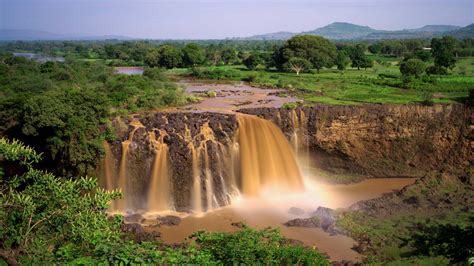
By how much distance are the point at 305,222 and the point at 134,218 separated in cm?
798

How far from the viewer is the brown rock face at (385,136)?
26.2m

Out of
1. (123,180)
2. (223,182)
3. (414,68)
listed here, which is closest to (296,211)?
(223,182)

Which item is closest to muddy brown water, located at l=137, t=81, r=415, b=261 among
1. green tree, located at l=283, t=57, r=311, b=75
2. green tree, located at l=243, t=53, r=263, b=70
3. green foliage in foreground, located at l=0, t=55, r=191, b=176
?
green foliage in foreground, located at l=0, t=55, r=191, b=176

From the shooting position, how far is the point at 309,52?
168 ft

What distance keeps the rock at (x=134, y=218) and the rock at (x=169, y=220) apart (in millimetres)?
893

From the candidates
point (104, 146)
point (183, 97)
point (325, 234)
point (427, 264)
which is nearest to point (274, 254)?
point (427, 264)

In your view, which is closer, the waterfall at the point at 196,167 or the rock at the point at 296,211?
the rock at the point at 296,211

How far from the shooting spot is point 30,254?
23.1 feet

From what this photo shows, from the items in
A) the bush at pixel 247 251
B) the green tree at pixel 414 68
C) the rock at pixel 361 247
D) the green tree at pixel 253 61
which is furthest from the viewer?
the green tree at pixel 253 61

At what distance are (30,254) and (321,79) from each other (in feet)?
125

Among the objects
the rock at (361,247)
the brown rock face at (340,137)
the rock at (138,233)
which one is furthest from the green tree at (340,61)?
the rock at (138,233)

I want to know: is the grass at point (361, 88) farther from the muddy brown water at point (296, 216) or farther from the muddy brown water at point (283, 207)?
the muddy brown water at point (296, 216)

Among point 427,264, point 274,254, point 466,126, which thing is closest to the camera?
point 274,254

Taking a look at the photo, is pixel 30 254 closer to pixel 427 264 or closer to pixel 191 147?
pixel 427 264
